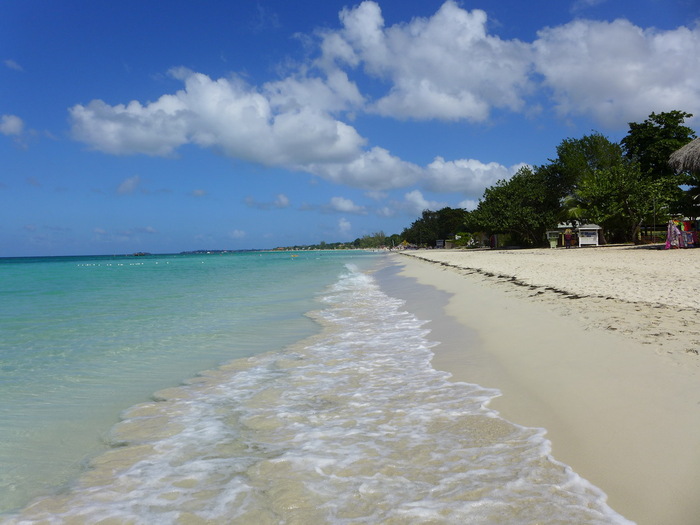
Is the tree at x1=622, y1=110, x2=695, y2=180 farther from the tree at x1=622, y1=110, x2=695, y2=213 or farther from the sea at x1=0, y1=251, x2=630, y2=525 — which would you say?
the sea at x1=0, y1=251, x2=630, y2=525

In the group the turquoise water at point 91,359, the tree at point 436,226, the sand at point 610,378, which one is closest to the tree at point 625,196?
the sand at point 610,378

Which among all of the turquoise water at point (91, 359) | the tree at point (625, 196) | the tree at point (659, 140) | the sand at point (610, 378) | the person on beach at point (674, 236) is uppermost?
the tree at point (659, 140)

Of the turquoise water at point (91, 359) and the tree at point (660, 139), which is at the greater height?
the tree at point (660, 139)

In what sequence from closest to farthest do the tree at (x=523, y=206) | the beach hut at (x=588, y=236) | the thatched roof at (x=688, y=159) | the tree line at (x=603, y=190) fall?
the thatched roof at (x=688, y=159), the tree line at (x=603, y=190), the beach hut at (x=588, y=236), the tree at (x=523, y=206)

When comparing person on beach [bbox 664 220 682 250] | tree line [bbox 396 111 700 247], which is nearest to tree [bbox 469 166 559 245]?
tree line [bbox 396 111 700 247]

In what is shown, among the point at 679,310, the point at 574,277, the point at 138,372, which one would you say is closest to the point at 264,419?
the point at 138,372

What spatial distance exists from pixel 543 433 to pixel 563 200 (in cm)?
5468

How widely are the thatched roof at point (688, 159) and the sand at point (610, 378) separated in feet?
50.3

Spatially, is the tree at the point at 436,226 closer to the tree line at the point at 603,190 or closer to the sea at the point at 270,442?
the tree line at the point at 603,190

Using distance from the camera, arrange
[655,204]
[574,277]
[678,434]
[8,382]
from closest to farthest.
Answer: [678,434], [8,382], [574,277], [655,204]

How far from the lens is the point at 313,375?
561 centimetres

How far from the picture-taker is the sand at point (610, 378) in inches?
104

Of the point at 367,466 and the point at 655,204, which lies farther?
the point at 655,204

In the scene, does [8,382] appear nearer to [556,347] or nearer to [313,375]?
[313,375]
